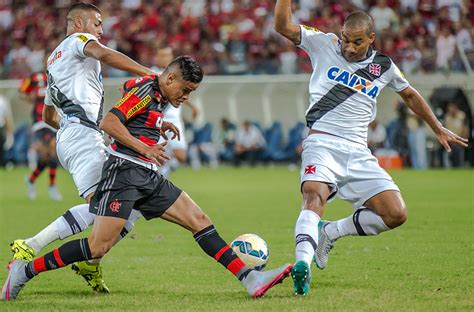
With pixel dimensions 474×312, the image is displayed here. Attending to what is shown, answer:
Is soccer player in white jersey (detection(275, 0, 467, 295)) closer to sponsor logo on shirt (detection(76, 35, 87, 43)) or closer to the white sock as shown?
the white sock

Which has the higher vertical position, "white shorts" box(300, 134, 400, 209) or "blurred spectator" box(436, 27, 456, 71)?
"blurred spectator" box(436, 27, 456, 71)

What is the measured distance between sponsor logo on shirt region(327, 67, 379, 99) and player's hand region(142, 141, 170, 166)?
1882 mm

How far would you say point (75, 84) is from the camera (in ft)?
26.5

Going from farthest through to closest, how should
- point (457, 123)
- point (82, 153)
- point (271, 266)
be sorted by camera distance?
point (457, 123) → point (271, 266) → point (82, 153)

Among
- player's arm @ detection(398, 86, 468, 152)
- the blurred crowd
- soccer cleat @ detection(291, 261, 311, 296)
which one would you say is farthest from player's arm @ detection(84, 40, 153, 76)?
the blurred crowd

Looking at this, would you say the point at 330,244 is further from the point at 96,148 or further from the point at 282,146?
the point at 282,146

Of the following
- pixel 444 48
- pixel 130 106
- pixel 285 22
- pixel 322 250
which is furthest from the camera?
pixel 444 48

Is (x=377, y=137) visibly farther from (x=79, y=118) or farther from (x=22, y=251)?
(x=22, y=251)

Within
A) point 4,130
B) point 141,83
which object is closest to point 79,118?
point 141,83

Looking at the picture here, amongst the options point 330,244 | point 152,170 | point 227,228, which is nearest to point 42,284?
point 152,170

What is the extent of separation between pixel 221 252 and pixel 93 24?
2418 millimetres

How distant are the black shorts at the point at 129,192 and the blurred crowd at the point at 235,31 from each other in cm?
1861

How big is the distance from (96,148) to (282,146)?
21.4 m

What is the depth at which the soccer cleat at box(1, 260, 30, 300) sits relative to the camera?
23.7ft
